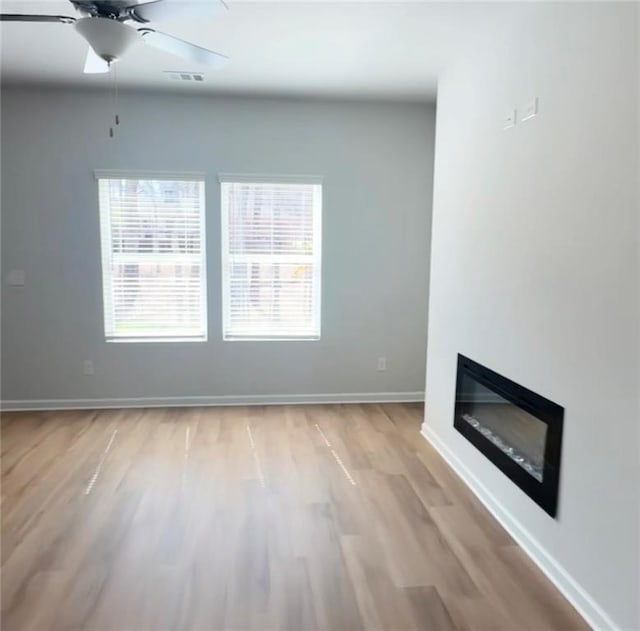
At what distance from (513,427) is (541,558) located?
2.05ft

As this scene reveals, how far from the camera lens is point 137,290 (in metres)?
4.33

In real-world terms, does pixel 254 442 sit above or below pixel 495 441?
below

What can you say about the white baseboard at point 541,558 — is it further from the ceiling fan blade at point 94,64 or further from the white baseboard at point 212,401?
the ceiling fan blade at point 94,64

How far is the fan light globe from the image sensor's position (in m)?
1.89

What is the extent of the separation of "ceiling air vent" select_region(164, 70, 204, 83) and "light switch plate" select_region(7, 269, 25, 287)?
81.7 inches

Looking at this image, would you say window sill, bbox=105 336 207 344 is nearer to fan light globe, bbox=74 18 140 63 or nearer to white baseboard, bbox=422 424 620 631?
white baseboard, bbox=422 424 620 631

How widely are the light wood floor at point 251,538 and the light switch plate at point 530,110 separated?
2.08 metres

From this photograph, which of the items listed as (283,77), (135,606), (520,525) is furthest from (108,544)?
(283,77)

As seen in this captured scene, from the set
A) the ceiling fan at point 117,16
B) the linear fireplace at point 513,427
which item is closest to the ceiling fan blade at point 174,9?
the ceiling fan at point 117,16

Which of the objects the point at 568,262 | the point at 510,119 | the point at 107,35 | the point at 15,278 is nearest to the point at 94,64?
the point at 107,35

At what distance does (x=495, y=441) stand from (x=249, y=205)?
285cm

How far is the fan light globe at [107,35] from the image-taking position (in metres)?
1.89

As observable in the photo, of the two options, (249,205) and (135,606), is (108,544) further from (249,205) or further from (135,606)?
(249,205)

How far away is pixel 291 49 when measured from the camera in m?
3.14
